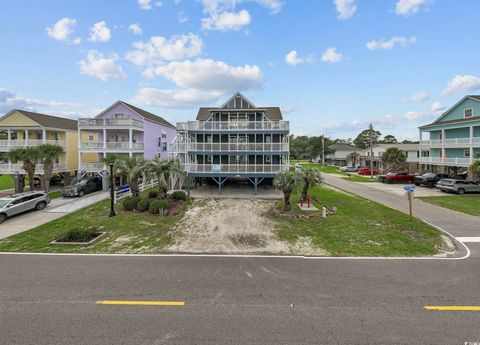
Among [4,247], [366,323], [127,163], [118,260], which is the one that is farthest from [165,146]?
[366,323]

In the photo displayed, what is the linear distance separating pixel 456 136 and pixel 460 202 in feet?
59.8

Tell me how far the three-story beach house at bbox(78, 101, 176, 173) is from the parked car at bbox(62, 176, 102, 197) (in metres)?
1.48

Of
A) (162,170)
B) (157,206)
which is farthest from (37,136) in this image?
(157,206)

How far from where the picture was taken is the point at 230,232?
43.5ft

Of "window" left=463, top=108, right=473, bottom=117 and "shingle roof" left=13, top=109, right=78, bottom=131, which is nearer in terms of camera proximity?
"shingle roof" left=13, top=109, right=78, bottom=131

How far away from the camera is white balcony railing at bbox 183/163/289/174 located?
2423 cm

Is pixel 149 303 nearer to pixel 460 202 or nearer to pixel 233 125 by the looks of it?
pixel 233 125

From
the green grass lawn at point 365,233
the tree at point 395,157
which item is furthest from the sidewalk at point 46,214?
the tree at point 395,157

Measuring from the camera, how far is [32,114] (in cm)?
3031

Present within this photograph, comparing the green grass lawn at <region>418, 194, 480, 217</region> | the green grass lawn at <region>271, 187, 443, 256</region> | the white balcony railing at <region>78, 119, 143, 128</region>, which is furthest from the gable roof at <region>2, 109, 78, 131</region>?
the green grass lawn at <region>418, 194, 480, 217</region>

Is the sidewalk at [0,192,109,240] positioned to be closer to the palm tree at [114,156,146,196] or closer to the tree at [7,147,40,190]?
the tree at [7,147,40,190]

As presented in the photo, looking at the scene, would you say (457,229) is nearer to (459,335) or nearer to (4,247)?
(459,335)

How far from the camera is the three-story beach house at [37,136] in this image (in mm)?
28369

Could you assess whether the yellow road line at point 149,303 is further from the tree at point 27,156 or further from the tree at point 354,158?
the tree at point 354,158
